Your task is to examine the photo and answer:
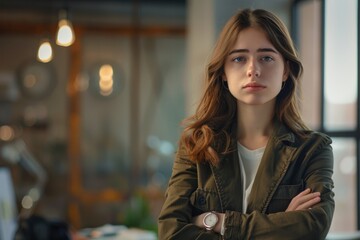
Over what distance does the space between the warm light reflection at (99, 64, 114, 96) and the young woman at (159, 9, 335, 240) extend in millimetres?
6378

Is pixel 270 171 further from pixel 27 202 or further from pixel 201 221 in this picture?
pixel 27 202

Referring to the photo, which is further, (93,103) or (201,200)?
(93,103)

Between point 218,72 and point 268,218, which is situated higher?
point 218,72

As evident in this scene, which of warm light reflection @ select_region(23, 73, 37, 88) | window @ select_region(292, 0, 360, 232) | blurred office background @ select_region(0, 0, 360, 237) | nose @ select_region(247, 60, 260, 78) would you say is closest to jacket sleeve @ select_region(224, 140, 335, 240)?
nose @ select_region(247, 60, 260, 78)

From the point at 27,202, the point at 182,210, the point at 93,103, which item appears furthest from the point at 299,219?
the point at 93,103

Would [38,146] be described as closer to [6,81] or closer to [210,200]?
[6,81]

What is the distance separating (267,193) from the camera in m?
1.46

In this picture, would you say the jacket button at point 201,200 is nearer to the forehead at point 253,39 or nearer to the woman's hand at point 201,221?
the woman's hand at point 201,221

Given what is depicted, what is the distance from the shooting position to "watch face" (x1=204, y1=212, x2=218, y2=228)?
4.94 feet

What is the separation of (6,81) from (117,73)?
1.32 m

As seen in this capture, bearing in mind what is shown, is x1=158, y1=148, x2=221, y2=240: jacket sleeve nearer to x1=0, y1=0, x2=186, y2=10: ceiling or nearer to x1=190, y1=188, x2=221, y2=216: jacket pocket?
x1=190, y1=188, x2=221, y2=216: jacket pocket

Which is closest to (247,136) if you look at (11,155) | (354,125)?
(354,125)

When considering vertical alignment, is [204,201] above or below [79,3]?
below

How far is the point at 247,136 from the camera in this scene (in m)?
1.57
